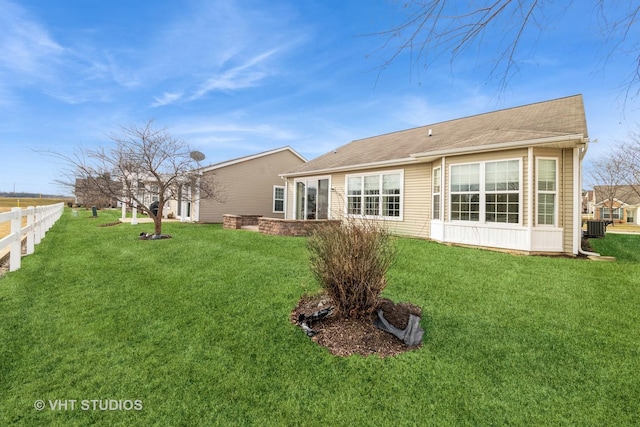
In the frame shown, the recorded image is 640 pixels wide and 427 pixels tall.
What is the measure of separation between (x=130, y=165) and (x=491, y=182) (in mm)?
12568

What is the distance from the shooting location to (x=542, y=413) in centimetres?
218

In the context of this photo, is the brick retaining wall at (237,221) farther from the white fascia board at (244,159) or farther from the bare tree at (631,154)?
the bare tree at (631,154)

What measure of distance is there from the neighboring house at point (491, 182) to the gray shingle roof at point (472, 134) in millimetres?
45

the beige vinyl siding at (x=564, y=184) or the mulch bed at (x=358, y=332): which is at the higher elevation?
the beige vinyl siding at (x=564, y=184)

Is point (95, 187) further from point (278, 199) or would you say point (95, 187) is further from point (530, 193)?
point (530, 193)

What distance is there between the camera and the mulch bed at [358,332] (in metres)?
3.02

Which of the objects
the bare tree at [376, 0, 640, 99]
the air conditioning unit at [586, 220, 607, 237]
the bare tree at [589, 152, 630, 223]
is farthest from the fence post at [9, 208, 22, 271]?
the bare tree at [589, 152, 630, 223]

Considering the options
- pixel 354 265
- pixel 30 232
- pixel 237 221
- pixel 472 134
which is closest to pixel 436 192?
pixel 472 134

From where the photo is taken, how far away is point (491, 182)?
8.34 m

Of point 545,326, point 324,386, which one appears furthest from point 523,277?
point 324,386

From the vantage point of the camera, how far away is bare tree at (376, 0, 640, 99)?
218cm

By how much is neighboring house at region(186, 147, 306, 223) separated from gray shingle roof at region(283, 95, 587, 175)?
12.4ft

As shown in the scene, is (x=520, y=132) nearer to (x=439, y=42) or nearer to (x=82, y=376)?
(x=439, y=42)

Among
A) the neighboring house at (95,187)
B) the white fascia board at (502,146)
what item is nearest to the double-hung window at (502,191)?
the white fascia board at (502,146)
